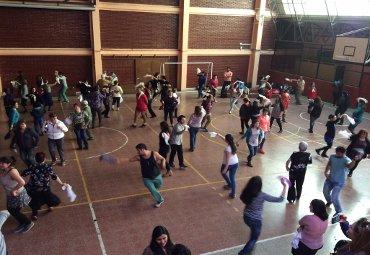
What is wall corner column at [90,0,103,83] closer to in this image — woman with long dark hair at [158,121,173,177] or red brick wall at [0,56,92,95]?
red brick wall at [0,56,92,95]

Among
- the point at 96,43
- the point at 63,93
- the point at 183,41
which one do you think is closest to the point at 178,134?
the point at 63,93

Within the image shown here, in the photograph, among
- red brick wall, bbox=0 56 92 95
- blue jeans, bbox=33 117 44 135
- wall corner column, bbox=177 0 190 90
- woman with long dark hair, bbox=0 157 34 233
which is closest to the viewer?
woman with long dark hair, bbox=0 157 34 233

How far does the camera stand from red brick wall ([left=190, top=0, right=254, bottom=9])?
68.2 feet

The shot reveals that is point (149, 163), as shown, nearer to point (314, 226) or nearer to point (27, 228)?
point (27, 228)

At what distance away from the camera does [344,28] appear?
20.3 metres

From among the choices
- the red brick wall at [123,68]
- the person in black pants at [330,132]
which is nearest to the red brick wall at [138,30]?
the red brick wall at [123,68]

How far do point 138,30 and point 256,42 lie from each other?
8.77 meters

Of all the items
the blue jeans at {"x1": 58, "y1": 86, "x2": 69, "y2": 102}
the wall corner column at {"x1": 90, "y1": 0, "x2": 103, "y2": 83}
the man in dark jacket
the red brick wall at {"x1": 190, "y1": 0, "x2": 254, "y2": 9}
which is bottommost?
the blue jeans at {"x1": 58, "y1": 86, "x2": 69, "y2": 102}

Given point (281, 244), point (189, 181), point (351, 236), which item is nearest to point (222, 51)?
point (189, 181)

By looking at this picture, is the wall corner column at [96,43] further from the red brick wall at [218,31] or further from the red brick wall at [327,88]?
the red brick wall at [327,88]

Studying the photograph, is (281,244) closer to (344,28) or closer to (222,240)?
(222,240)

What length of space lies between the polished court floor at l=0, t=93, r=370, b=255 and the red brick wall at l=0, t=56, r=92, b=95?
6911 mm

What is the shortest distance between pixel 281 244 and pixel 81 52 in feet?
53.9

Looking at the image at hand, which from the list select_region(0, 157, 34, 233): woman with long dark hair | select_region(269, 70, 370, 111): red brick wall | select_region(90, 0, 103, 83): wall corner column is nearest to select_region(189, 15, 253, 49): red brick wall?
select_region(269, 70, 370, 111): red brick wall
